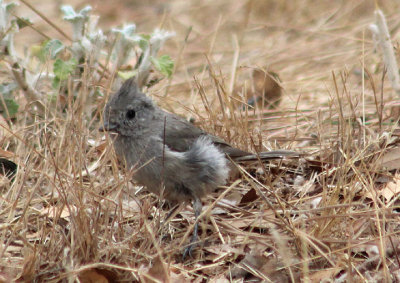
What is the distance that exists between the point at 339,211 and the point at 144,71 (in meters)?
2.12

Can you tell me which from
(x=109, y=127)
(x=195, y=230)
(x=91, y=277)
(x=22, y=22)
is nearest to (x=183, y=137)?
(x=109, y=127)

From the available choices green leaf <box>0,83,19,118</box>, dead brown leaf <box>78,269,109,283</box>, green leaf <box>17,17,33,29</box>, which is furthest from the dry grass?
green leaf <box>17,17,33,29</box>

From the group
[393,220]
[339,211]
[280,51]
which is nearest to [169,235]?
[339,211]

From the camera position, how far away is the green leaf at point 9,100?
455cm

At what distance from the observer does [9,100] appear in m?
4.55

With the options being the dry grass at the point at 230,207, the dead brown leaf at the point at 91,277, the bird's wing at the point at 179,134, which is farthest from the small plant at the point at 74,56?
the dead brown leaf at the point at 91,277

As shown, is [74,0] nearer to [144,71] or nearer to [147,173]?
[144,71]

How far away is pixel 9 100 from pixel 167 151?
1409 mm

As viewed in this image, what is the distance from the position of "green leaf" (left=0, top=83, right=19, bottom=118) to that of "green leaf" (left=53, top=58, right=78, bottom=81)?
1.28 ft

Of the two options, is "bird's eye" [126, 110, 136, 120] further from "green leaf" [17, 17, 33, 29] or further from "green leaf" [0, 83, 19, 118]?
"green leaf" [17, 17, 33, 29]

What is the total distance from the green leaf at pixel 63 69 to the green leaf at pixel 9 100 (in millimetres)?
391

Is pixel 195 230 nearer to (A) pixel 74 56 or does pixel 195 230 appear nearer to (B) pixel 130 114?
(B) pixel 130 114

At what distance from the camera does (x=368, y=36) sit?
7105 millimetres

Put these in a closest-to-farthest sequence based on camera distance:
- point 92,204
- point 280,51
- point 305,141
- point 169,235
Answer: point 92,204, point 169,235, point 305,141, point 280,51
